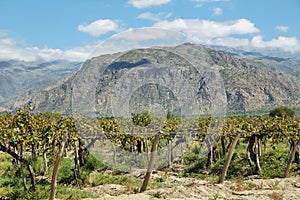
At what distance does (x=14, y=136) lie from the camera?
7363 millimetres

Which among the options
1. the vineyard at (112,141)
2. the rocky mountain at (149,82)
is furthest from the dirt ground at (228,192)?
the rocky mountain at (149,82)

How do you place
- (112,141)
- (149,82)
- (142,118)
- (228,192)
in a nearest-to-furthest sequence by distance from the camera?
1. (228,192)
2. (149,82)
3. (142,118)
4. (112,141)

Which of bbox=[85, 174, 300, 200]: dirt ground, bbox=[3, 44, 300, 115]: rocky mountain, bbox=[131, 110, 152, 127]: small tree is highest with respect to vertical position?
bbox=[3, 44, 300, 115]: rocky mountain

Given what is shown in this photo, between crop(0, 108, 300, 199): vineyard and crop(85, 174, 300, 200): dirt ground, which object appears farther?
crop(0, 108, 300, 199): vineyard

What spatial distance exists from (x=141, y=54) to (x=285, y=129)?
731 centimetres

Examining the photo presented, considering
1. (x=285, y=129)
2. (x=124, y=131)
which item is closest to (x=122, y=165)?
(x=124, y=131)

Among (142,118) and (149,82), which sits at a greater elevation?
(149,82)

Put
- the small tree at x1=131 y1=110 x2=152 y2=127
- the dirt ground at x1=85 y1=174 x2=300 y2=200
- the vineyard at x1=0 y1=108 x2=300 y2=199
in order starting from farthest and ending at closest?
the small tree at x1=131 y1=110 x2=152 y2=127 < the vineyard at x1=0 y1=108 x2=300 y2=199 < the dirt ground at x1=85 y1=174 x2=300 y2=200

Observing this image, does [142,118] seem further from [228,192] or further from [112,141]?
[228,192]

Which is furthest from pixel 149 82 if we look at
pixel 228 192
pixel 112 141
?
pixel 112 141

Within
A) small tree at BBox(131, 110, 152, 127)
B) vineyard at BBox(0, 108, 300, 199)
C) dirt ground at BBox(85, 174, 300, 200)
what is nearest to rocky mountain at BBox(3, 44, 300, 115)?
small tree at BBox(131, 110, 152, 127)

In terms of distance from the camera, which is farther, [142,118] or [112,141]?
[112,141]

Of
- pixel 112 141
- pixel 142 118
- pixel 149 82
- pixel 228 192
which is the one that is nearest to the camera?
pixel 228 192

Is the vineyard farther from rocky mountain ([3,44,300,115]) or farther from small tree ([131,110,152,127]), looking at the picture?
rocky mountain ([3,44,300,115])
